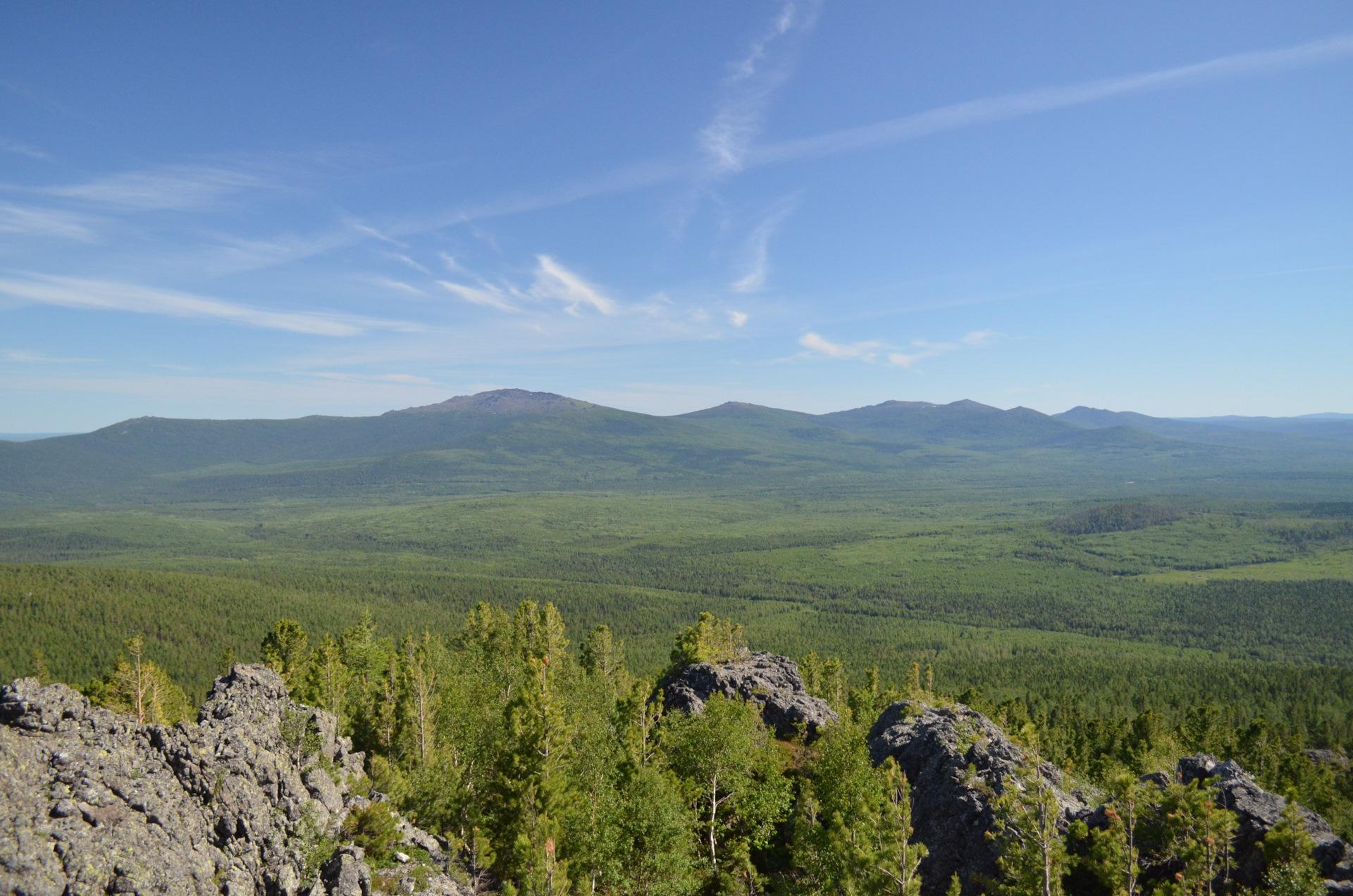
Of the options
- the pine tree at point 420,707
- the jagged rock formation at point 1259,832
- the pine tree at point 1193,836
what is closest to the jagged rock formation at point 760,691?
the pine tree at point 420,707

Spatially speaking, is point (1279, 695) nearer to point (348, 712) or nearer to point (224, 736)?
point (348, 712)

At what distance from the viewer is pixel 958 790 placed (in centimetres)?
3797

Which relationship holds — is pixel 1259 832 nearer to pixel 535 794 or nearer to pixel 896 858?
pixel 896 858

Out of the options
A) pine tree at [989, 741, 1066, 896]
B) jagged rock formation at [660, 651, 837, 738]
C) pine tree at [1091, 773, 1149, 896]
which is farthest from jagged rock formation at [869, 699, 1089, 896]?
jagged rock formation at [660, 651, 837, 738]

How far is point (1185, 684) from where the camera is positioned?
122m

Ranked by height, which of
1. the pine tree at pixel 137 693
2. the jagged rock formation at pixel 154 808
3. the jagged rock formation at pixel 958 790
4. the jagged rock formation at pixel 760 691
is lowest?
the jagged rock formation at pixel 760 691

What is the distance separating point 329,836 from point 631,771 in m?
15.9

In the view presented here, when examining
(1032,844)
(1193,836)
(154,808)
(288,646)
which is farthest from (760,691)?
(154,808)

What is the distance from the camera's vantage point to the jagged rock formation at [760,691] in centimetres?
6034

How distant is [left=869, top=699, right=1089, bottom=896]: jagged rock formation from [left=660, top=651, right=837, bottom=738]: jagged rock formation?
46.8 feet

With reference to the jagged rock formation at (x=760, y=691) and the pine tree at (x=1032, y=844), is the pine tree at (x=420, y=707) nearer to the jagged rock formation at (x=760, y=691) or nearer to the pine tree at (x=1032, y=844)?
the jagged rock formation at (x=760, y=691)

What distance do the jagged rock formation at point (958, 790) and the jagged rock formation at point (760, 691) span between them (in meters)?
14.3

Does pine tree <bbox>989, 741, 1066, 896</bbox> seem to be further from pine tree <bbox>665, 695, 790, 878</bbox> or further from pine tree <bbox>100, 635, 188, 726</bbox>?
pine tree <bbox>100, 635, 188, 726</bbox>

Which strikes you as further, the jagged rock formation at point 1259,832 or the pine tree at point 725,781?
the pine tree at point 725,781
